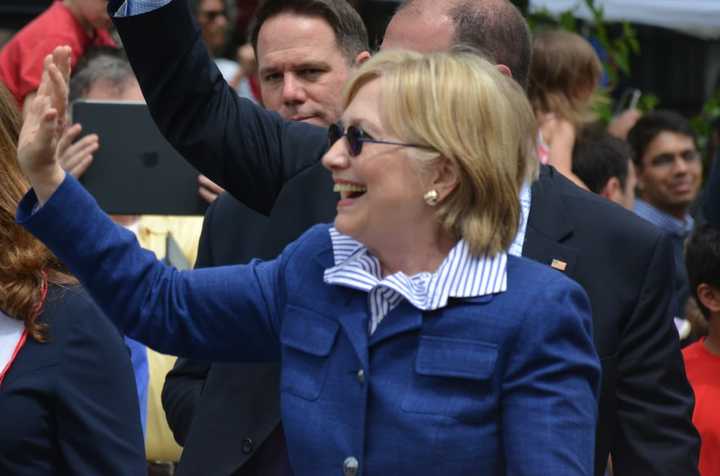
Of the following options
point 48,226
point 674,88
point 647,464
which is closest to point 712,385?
point 647,464

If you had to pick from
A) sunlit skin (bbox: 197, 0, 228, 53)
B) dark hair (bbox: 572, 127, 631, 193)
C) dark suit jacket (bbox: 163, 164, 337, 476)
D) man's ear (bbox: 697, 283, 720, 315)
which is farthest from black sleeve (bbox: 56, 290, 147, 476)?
sunlit skin (bbox: 197, 0, 228, 53)

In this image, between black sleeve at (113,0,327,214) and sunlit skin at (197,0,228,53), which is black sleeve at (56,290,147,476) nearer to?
black sleeve at (113,0,327,214)

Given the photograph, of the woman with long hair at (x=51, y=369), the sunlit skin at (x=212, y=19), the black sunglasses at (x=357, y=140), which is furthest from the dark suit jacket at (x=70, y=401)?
the sunlit skin at (x=212, y=19)

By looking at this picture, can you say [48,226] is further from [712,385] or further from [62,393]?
[712,385]

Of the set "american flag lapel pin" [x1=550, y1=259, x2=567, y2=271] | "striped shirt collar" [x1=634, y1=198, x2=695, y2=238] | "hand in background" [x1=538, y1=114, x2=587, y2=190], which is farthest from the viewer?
"striped shirt collar" [x1=634, y1=198, x2=695, y2=238]

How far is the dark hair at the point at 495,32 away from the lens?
11.9ft

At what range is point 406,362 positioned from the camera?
2539mm

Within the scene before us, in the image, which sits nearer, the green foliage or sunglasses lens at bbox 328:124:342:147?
sunglasses lens at bbox 328:124:342:147

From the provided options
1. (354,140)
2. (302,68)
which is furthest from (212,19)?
(354,140)

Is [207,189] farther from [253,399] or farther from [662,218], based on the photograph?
[662,218]

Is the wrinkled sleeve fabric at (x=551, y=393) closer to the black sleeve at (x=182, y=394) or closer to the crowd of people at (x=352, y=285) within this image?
the crowd of people at (x=352, y=285)

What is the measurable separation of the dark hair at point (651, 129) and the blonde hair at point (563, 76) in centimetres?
169

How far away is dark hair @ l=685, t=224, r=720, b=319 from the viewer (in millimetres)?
4684

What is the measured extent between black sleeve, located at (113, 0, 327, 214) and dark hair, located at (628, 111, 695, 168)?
4933mm
